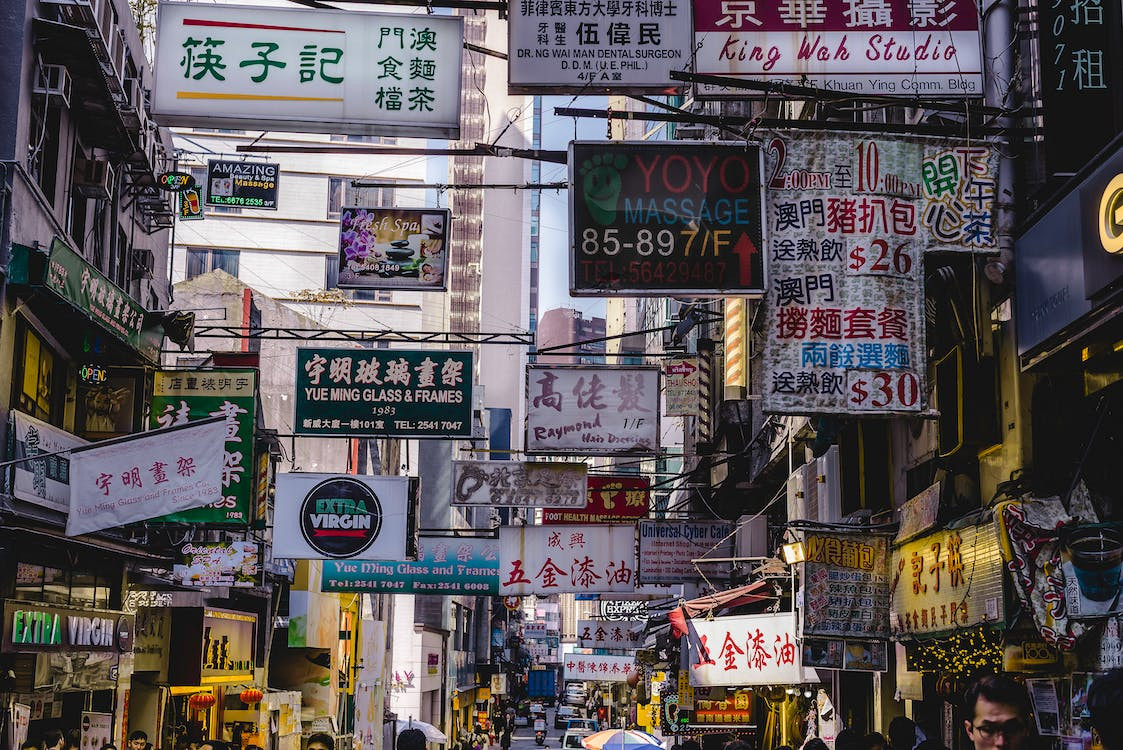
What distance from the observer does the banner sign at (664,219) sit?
424 inches

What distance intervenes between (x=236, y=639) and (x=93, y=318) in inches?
574

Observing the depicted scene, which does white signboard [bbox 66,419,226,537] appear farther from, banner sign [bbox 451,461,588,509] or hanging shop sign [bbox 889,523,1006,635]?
banner sign [bbox 451,461,588,509]

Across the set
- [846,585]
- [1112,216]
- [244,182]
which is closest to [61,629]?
[846,585]

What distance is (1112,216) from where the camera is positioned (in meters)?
7.99

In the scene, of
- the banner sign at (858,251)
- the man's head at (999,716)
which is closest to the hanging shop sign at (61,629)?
the banner sign at (858,251)

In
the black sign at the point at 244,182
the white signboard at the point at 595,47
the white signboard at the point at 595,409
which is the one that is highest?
the black sign at the point at 244,182

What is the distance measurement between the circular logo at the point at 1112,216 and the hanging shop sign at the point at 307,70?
20.2 ft

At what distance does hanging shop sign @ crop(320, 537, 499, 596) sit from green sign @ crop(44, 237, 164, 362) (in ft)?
22.0

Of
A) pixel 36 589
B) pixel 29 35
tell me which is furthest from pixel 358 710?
pixel 29 35

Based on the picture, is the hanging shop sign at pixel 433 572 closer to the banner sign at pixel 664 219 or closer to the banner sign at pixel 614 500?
the banner sign at pixel 614 500

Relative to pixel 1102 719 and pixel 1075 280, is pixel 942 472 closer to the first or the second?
pixel 1075 280

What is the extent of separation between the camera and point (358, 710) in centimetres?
4247

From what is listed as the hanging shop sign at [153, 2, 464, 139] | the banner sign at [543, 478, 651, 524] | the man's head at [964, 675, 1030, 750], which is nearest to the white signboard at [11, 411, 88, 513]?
the hanging shop sign at [153, 2, 464, 139]

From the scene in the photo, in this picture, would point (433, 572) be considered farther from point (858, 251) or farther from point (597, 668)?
point (597, 668)
